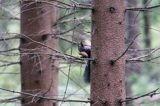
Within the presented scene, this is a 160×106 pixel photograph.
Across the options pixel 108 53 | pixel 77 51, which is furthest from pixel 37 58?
pixel 108 53

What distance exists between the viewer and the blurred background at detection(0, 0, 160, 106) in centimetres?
378

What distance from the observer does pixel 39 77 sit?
4.78m

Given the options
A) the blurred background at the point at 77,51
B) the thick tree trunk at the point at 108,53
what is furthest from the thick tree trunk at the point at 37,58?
the thick tree trunk at the point at 108,53

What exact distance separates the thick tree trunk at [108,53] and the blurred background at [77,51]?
16 centimetres

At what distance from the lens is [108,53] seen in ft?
10.6

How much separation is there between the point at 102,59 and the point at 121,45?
168mm

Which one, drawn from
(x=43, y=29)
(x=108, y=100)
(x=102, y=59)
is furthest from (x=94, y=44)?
(x=43, y=29)

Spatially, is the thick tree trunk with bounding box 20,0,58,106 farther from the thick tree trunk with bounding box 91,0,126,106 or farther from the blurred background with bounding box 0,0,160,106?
the thick tree trunk with bounding box 91,0,126,106

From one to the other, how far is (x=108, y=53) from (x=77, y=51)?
169 centimetres

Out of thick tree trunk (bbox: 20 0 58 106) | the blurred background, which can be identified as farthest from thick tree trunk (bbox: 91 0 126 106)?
thick tree trunk (bbox: 20 0 58 106)

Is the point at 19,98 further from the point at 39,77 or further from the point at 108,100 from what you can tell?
the point at 108,100

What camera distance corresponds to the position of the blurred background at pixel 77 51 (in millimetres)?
3783

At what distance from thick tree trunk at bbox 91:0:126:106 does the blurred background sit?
0.53 feet

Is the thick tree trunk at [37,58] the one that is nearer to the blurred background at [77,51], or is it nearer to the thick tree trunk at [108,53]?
the blurred background at [77,51]
